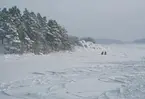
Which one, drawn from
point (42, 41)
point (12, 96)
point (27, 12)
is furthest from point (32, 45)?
point (12, 96)

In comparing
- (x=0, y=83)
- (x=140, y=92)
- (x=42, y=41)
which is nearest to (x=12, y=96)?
(x=0, y=83)

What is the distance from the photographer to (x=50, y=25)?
38.3 m

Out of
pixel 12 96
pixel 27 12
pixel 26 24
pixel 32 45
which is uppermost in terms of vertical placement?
pixel 27 12

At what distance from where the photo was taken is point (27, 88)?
28.2 feet

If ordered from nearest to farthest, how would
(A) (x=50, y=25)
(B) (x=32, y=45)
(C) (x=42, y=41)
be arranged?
1. (B) (x=32, y=45)
2. (C) (x=42, y=41)
3. (A) (x=50, y=25)

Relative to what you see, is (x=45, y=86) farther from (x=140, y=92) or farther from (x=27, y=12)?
(x=27, y=12)

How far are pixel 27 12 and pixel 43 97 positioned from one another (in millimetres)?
29947

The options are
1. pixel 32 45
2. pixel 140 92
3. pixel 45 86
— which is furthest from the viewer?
pixel 32 45

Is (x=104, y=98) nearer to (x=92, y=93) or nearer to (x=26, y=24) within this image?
(x=92, y=93)

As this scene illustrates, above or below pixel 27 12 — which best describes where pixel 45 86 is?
below

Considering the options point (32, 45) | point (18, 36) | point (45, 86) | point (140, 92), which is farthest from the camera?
point (32, 45)

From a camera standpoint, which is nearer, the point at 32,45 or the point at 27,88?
the point at 27,88

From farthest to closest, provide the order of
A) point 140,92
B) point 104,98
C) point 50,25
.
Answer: point 50,25, point 140,92, point 104,98

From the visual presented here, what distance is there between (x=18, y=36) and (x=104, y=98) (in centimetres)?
2506
